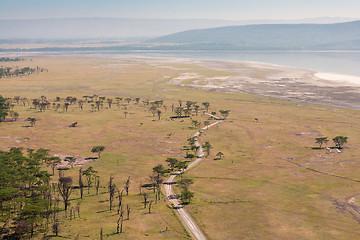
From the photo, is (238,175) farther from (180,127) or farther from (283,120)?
(283,120)

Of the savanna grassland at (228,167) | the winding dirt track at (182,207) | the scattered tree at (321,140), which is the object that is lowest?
the winding dirt track at (182,207)

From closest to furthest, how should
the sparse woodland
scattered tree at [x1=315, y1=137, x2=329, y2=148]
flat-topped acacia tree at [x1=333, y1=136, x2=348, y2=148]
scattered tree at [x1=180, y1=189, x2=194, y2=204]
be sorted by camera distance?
the sparse woodland
scattered tree at [x1=180, y1=189, x2=194, y2=204]
flat-topped acacia tree at [x1=333, y1=136, x2=348, y2=148]
scattered tree at [x1=315, y1=137, x2=329, y2=148]

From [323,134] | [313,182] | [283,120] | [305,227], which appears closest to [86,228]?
[305,227]

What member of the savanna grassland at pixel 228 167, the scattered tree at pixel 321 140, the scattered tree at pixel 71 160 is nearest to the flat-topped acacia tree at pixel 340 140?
the savanna grassland at pixel 228 167

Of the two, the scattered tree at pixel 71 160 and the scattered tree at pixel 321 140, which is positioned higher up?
the scattered tree at pixel 321 140

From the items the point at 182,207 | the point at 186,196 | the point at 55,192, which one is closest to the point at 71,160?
the point at 55,192

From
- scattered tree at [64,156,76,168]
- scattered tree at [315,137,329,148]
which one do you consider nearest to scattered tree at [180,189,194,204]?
scattered tree at [64,156,76,168]

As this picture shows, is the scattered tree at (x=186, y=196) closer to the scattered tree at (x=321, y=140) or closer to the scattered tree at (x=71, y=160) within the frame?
the scattered tree at (x=71, y=160)

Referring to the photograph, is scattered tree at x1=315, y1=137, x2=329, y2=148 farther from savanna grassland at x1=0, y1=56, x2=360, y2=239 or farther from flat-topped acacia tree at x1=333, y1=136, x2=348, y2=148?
flat-topped acacia tree at x1=333, y1=136, x2=348, y2=148

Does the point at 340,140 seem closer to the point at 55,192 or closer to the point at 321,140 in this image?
the point at 321,140
